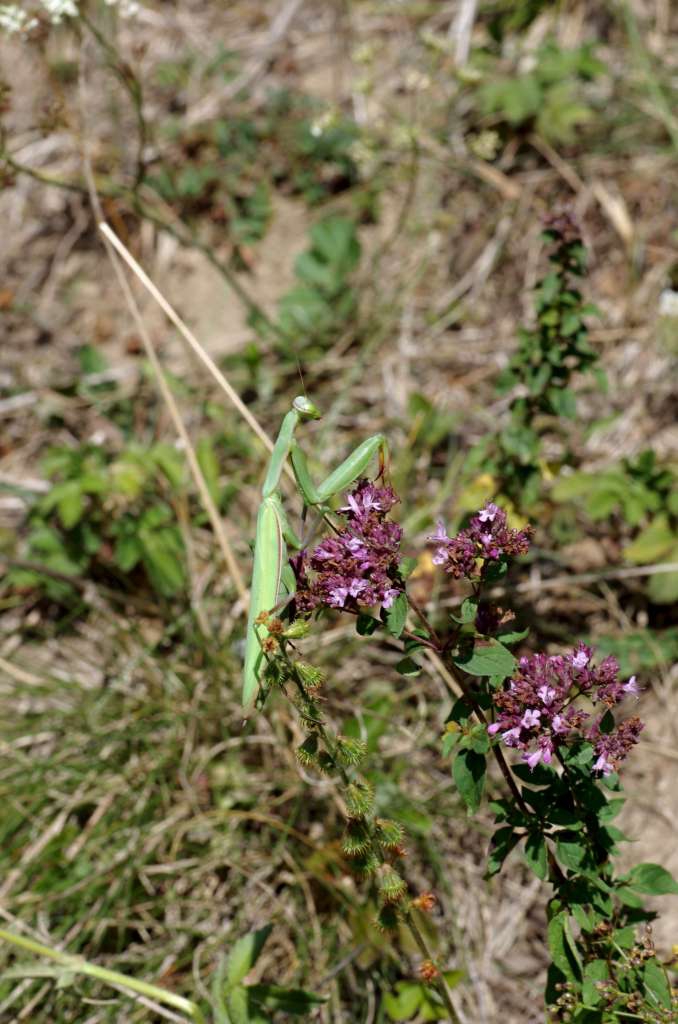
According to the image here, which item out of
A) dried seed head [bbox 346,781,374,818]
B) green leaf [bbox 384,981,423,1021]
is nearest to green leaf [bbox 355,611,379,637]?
dried seed head [bbox 346,781,374,818]

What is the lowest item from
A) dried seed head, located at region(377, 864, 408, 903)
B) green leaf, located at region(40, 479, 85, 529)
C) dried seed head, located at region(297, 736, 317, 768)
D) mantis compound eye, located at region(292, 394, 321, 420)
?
dried seed head, located at region(377, 864, 408, 903)

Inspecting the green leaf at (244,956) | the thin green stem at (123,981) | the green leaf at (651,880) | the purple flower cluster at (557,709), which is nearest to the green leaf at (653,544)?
the green leaf at (651,880)

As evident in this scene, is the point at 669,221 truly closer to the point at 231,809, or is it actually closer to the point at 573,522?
the point at 573,522

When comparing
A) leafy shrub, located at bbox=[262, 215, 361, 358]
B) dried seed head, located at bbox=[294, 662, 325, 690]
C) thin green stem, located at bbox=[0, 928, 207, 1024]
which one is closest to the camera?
dried seed head, located at bbox=[294, 662, 325, 690]

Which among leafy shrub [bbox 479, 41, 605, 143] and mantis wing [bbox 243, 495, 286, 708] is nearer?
mantis wing [bbox 243, 495, 286, 708]

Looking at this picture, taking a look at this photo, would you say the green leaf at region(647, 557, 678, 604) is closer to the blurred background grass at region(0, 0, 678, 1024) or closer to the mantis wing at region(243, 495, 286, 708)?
the blurred background grass at region(0, 0, 678, 1024)

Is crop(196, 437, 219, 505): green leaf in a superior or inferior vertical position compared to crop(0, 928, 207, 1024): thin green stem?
superior

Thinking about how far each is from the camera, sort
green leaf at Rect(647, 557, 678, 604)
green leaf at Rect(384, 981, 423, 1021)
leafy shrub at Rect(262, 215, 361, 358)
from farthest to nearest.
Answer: leafy shrub at Rect(262, 215, 361, 358)
green leaf at Rect(647, 557, 678, 604)
green leaf at Rect(384, 981, 423, 1021)
